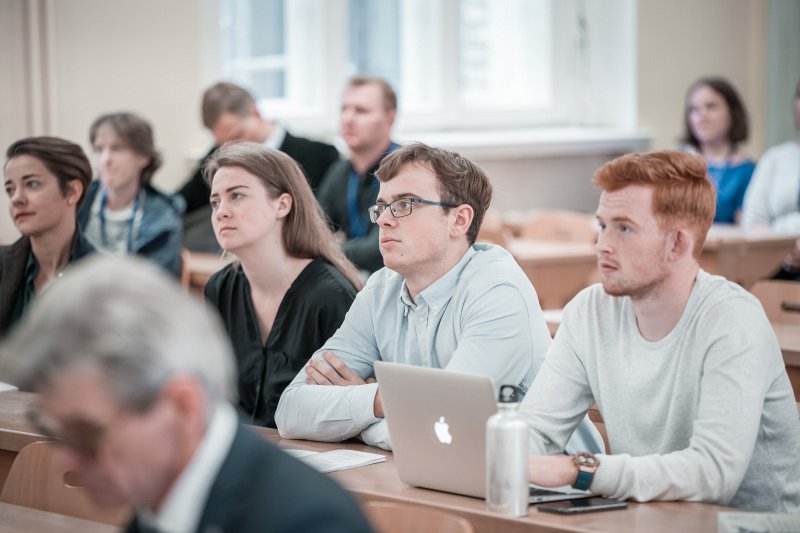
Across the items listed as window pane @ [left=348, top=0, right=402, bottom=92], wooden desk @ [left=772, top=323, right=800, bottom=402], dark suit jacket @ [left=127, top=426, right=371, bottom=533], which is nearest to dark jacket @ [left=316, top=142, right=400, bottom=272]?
window pane @ [left=348, top=0, right=402, bottom=92]

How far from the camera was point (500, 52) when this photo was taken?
7.98 m

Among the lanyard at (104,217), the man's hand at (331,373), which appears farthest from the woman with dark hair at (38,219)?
the man's hand at (331,373)

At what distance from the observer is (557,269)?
18.4 ft

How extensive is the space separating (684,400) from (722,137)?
15.4 feet

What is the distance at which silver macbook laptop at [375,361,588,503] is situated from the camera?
2.03 metres

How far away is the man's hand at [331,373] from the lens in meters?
2.73

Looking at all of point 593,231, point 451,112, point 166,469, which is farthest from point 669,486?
point 451,112

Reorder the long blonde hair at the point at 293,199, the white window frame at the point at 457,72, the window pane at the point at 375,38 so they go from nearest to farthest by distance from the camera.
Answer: the long blonde hair at the point at 293,199, the white window frame at the point at 457,72, the window pane at the point at 375,38

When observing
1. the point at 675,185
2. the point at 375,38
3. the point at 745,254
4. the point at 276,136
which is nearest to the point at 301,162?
the point at 276,136

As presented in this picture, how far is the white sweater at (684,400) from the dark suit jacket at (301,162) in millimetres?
3503

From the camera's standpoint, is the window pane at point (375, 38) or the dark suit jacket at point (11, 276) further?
the window pane at point (375, 38)

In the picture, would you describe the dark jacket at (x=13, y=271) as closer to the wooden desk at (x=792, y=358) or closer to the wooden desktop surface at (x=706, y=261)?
the wooden desk at (x=792, y=358)

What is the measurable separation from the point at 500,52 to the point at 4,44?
11.5ft

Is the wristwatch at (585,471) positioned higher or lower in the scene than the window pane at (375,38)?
lower
